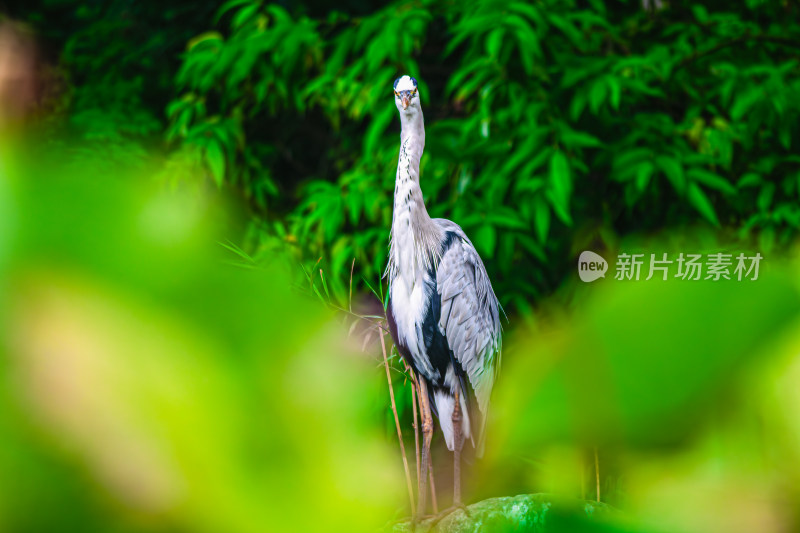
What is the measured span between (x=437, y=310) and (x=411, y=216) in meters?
0.13

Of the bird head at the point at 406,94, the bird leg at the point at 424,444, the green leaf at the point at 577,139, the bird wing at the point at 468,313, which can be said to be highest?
the green leaf at the point at 577,139

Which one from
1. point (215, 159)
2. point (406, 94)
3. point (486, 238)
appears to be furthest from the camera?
point (215, 159)

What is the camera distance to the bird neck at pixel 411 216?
0.80m

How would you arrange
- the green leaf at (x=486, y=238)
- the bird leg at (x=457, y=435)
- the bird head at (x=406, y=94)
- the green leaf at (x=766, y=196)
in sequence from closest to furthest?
the bird head at (x=406, y=94) → the bird leg at (x=457, y=435) → the green leaf at (x=486, y=238) → the green leaf at (x=766, y=196)

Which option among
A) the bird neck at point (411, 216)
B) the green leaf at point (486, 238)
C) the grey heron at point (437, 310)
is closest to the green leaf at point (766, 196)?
the green leaf at point (486, 238)

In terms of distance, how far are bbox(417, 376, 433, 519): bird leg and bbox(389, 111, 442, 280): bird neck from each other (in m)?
0.17

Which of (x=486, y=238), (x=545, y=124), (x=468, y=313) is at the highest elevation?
(x=545, y=124)

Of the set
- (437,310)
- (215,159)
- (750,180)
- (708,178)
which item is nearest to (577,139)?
(708,178)

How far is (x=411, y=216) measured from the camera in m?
0.81

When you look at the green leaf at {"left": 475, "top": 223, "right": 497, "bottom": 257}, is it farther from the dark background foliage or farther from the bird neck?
the bird neck

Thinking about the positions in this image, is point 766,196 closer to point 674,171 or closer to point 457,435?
point 674,171

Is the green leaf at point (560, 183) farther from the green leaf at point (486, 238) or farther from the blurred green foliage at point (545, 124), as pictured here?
the green leaf at point (486, 238)

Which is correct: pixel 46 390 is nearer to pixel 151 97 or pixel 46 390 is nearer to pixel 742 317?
pixel 742 317

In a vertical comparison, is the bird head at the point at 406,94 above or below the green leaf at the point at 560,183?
above
